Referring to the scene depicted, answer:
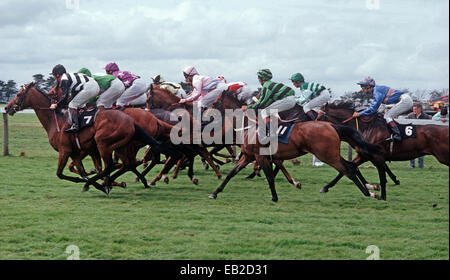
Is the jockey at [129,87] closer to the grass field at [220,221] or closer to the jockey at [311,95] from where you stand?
the grass field at [220,221]

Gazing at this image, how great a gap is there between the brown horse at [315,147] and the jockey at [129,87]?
9.30 feet

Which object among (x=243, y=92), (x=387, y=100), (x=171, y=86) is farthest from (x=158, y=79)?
(x=387, y=100)

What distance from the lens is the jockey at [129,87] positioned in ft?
33.8

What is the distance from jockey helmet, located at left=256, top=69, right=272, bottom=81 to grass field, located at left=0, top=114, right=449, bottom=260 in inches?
67.9

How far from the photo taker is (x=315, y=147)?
306 inches

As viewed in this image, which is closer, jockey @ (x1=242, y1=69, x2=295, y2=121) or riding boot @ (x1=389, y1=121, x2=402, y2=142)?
jockey @ (x1=242, y1=69, x2=295, y2=121)

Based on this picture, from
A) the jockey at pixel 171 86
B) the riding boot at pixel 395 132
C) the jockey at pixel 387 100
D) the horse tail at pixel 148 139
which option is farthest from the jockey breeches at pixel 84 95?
the riding boot at pixel 395 132

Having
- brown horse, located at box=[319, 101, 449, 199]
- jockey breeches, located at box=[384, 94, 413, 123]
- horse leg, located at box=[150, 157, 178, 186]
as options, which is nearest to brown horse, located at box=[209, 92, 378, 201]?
brown horse, located at box=[319, 101, 449, 199]

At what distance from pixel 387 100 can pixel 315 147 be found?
2045 mm

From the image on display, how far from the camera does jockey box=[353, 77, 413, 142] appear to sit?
892 cm

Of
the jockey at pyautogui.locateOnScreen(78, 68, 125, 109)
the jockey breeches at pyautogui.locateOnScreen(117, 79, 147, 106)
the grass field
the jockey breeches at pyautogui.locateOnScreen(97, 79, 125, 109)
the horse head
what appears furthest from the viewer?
the jockey breeches at pyautogui.locateOnScreen(117, 79, 147, 106)

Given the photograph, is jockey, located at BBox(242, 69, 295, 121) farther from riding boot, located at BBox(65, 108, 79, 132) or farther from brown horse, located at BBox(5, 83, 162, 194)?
riding boot, located at BBox(65, 108, 79, 132)
